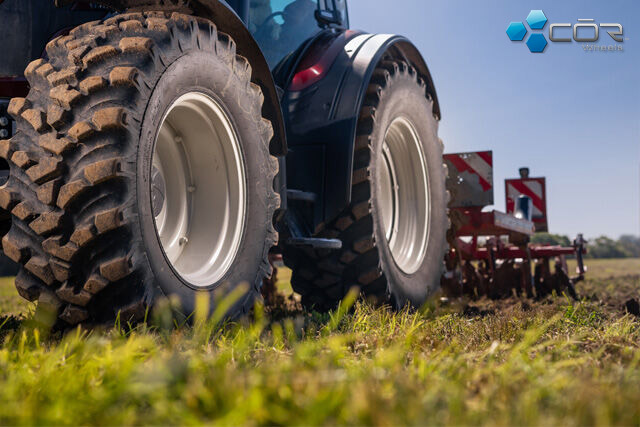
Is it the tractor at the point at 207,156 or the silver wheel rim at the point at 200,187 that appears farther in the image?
the silver wheel rim at the point at 200,187

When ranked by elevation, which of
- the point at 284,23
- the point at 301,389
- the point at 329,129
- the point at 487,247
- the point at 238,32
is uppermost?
the point at 284,23

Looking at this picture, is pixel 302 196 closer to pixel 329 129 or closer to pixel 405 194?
pixel 329 129

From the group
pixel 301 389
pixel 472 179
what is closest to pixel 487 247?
pixel 472 179

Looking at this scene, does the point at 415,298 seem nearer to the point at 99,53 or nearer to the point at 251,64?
the point at 251,64

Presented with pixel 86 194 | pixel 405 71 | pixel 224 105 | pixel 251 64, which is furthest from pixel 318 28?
pixel 86 194

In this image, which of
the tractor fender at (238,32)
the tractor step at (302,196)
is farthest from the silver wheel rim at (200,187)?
the tractor step at (302,196)

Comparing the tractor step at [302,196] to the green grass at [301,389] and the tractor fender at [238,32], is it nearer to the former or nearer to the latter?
the tractor fender at [238,32]

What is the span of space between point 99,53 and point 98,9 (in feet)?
3.19

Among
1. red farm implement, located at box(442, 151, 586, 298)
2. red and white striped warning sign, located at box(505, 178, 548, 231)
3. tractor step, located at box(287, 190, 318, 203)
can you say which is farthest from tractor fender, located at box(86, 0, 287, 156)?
red and white striped warning sign, located at box(505, 178, 548, 231)

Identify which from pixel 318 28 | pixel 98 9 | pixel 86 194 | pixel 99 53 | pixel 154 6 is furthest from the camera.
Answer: pixel 318 28

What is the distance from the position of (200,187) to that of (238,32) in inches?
27.3

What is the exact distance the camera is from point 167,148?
255 centimetres

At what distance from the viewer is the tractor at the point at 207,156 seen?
71.7 inches

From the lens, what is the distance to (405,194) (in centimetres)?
424
